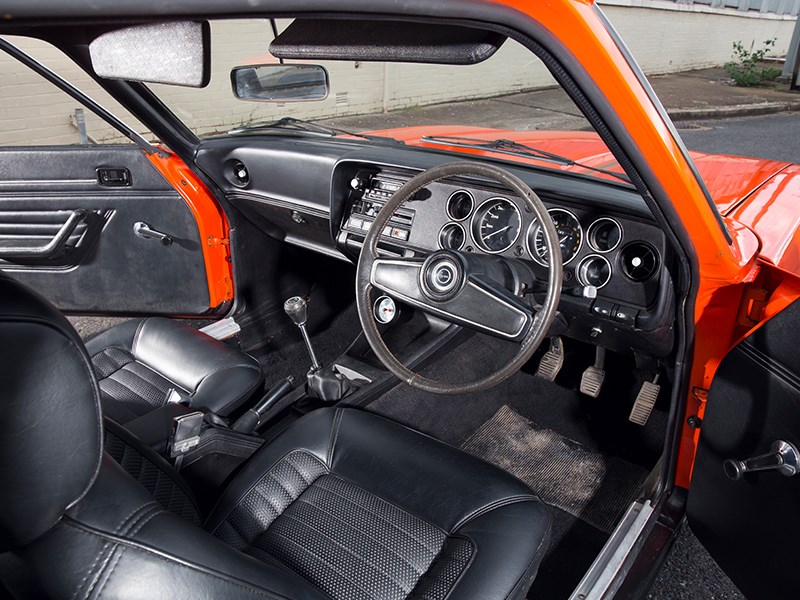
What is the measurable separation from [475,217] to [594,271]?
1.45 ft

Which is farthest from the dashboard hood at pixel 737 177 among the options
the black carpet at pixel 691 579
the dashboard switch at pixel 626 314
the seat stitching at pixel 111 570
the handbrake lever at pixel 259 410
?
the seat stitching at pixel 111 570

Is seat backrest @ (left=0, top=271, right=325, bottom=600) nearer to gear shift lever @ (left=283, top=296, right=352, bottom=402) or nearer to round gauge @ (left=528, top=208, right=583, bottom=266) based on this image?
round gauge @ (left=528, top=208, right=583, bottom=266)

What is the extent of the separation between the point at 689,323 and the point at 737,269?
0.24 m

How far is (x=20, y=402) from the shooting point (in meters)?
0.87

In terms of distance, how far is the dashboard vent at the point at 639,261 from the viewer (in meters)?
1.90

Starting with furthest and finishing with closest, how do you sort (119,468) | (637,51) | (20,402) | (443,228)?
(637,51)
(443,228)
(119,468)
(20,402)

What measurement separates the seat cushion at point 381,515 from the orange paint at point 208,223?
48.2 inches

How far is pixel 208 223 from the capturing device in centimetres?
282

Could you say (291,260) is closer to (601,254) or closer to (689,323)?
(601,254)

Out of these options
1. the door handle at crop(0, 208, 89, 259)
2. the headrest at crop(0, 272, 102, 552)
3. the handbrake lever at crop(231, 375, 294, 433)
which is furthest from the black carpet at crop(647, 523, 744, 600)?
the door handle at crop(0, 208, 89, 259)

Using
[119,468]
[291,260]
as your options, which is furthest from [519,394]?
[119,468]

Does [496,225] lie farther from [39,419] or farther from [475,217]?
[39,419]

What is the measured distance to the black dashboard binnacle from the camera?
6.23 ft

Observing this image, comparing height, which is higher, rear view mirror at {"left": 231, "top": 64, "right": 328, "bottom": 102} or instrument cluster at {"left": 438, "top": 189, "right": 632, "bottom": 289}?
rear view mirror at {"left": 231, "top": 64, "right": 328, "bottom": 102}
